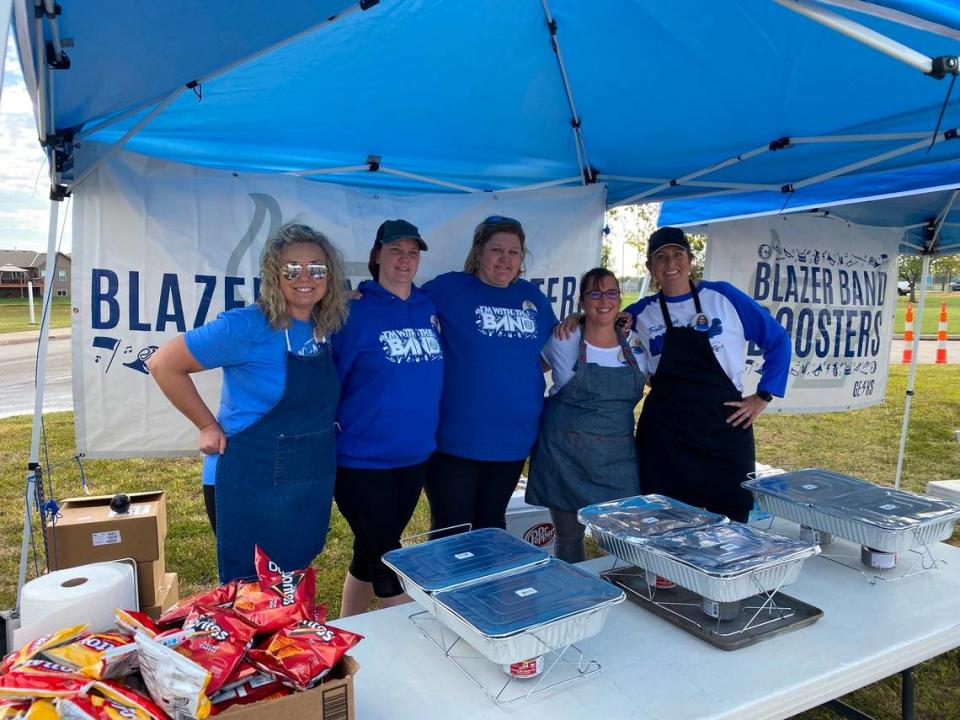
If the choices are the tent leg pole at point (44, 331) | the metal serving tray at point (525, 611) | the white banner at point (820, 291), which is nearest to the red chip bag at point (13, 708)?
the metal serving tray at point (525, 611)

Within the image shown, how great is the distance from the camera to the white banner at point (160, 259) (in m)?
2.67

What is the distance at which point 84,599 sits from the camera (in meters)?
1.06

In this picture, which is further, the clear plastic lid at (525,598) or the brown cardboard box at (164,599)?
the brown cardboard box at (164,599)

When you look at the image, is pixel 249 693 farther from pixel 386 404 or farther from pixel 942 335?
pixel 942 335

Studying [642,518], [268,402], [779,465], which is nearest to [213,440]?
[268,402]

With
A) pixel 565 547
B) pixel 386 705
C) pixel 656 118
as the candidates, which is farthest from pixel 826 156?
pixel 386 705

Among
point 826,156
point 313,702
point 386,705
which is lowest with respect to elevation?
point 386,705

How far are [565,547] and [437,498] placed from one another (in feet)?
1.76

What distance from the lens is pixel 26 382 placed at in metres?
10.1

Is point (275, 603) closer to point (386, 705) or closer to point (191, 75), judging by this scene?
point (386, 705)

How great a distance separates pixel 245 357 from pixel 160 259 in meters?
1.39

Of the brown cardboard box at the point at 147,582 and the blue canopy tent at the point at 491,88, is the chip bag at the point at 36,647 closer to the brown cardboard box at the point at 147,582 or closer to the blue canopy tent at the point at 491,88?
the blue canopy tent at the point at 491,88

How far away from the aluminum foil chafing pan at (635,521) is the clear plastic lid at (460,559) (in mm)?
192

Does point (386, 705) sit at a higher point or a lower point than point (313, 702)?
lower
